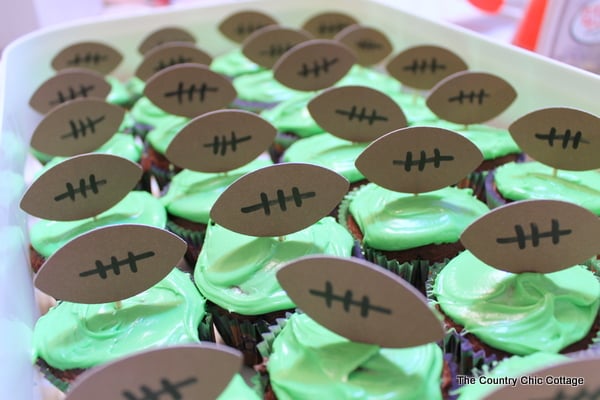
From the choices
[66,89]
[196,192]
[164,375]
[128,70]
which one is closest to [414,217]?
[196,192]

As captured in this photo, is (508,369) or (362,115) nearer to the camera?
(508,369)

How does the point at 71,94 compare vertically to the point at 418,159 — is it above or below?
below

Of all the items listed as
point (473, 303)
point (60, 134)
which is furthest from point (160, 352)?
point (60, 134)

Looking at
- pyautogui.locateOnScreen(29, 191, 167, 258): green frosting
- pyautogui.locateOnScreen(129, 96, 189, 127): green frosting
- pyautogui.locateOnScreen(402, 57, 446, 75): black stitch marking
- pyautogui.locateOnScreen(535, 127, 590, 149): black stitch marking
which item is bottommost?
pyautogui.locateOnScreen(129, 96, 189, 127): green frosting

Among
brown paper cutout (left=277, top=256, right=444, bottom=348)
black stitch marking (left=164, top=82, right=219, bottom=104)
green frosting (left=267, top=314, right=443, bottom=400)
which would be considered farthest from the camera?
black stitch marking (left=164, top=82, right=219, bottom=104)

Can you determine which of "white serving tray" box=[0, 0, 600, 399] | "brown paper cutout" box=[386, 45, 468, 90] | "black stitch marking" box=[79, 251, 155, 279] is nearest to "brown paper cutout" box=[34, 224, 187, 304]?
"black stitch marking" box=[79, 251, 155, 279]

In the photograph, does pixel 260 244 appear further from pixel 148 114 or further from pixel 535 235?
pixel 148 114

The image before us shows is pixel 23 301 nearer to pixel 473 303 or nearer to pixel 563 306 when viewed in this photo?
pixel 473 303

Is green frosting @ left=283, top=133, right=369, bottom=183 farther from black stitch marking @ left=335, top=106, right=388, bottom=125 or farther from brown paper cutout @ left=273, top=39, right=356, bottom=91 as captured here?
brown paper cutout @ left=273, top=39, right=356, bottom=91
